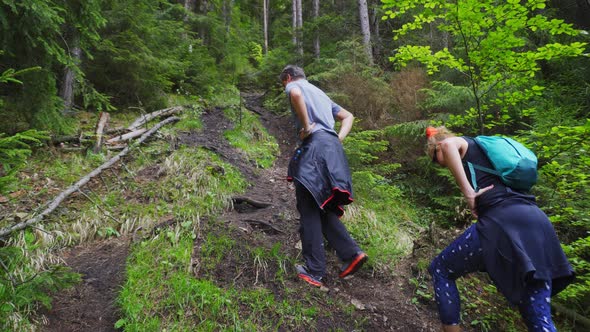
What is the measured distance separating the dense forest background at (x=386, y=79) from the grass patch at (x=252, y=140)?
6.15 feet

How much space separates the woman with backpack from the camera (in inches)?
90.1

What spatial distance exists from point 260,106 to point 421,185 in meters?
7.82

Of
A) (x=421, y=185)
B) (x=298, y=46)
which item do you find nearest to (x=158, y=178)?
(x=421, y=185)

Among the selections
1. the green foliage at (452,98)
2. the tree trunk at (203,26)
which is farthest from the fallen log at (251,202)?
the tree trunk at (203,26)

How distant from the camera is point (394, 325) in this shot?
3.27 meters

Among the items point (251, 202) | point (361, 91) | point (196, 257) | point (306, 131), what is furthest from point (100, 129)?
point (361, 91)

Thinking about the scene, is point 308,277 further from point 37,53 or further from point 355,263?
point 37,53

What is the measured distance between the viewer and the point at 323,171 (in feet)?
11.0

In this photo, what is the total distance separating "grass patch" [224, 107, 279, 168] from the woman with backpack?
5.19m

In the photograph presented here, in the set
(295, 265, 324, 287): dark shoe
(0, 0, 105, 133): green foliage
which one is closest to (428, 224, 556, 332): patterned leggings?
(295, 265, 324, 287): dark shoe

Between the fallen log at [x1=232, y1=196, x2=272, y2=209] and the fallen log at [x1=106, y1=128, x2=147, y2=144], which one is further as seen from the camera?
the fallen log at [x1=106, y1=128, x2=147, y2=144]

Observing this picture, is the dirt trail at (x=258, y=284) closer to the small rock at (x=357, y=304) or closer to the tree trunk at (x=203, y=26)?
the small rock at (x=357, y=304)

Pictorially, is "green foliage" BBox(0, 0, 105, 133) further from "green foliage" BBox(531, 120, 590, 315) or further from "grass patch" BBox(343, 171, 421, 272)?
"green foliage" BBox(531, 120, 590, 315)

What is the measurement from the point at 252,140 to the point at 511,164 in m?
7.21
